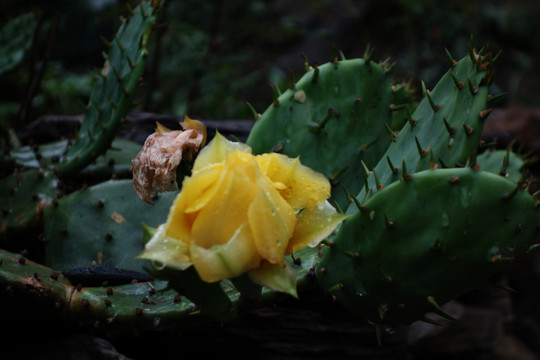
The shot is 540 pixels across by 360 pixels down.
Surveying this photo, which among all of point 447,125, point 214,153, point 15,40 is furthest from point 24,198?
point 447,125

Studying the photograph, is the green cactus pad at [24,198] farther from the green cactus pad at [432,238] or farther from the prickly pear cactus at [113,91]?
the green cactus pad at [432,238]

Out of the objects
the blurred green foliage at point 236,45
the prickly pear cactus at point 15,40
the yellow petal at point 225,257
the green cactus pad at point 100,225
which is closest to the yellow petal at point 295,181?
the yellow petal at point 225,257

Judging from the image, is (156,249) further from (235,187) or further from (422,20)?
(422,20)

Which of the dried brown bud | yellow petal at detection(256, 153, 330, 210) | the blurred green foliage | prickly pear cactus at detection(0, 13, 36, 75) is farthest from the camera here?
the blurred green foliage

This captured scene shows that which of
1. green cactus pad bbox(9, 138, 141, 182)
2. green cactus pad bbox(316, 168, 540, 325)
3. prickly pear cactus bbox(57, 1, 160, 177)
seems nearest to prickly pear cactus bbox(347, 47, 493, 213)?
green cactus pad bbox(316, 168, 540, 325)

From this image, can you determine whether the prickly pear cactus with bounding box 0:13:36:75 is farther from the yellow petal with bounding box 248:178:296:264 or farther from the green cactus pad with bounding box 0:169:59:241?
the yellow petal with bounding box 248:178:296:264

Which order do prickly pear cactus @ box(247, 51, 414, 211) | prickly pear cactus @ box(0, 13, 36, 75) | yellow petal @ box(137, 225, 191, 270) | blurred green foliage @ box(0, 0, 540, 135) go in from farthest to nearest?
1. blurred green foliage @ box(0, 0, 540, 135)
2. prickly pear cactus @ box(0, 13, 36, 75)
3. prickly pear cactus @ box(247, 51, 414, 211)
4. yellow petal @ box(137, 225, 191, 270)

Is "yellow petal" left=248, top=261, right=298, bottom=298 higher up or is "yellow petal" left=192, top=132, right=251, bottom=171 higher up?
"yellow petal" left=192, top=132, right=251, bottom=171
